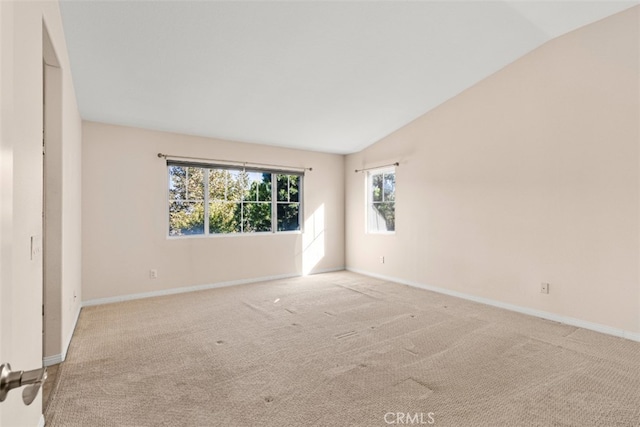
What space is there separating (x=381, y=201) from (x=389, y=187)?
283mm

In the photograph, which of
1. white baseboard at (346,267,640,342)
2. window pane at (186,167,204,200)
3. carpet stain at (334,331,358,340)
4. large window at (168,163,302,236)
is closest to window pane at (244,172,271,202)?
large window at (168,163,302,236)

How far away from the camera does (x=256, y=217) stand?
5250mm

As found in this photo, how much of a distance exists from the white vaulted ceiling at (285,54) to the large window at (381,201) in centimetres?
134

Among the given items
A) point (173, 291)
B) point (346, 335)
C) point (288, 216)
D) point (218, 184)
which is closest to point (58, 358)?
point (173, 291)

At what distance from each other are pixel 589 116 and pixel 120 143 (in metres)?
5.23

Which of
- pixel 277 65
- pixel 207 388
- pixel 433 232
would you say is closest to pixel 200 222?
pixel 277 65

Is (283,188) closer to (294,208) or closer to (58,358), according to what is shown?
(294,208)

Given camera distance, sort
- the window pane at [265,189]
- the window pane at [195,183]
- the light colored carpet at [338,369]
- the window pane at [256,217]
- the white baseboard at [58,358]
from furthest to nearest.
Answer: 1. the window pane at [265,189]
2. the window pane at [256,217]
3. the window pane at [195,183]
4. the white baseboard at [58,358]
5. the light colored carpet at [338,369]

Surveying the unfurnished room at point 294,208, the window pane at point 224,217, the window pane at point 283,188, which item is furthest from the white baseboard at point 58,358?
the window pane at point 283,188

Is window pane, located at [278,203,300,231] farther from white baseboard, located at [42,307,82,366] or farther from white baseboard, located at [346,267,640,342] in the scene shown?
white baseboard, located at [42,307,82,366]

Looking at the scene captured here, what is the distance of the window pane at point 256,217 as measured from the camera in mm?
5156

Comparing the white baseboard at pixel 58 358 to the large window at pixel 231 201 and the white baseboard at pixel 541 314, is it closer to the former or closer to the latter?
the large window at pixel 231 201

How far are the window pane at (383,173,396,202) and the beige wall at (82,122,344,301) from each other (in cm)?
171

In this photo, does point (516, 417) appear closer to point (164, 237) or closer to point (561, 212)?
point (561, 212)
